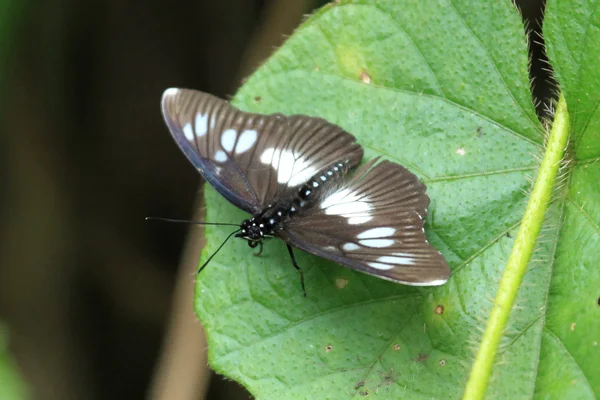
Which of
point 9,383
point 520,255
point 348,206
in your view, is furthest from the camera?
point 9,383

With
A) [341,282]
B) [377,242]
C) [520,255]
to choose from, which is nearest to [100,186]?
[341,282]

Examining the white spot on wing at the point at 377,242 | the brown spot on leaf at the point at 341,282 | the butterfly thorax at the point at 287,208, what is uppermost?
the white spot on wing at the point at 377,242

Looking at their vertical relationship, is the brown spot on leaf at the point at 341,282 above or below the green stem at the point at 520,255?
below

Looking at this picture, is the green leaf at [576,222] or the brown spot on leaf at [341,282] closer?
the green leaf at [576,222]

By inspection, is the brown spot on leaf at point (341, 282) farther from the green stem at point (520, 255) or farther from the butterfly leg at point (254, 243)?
the green stem at point (520, 255)

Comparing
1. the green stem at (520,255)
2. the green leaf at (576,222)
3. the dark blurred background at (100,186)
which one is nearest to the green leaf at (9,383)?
the dark blurred background at (100,186)

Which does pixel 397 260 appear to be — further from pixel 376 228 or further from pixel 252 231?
pixel 252 231

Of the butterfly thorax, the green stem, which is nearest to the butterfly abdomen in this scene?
the butterfly thorax
